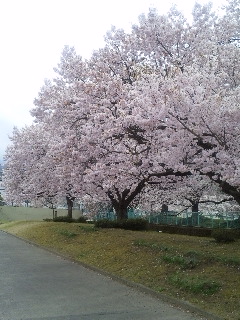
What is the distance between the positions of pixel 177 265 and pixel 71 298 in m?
3.26

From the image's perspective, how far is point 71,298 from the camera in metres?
9.22

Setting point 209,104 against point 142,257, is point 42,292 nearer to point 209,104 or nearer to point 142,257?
point 142,257

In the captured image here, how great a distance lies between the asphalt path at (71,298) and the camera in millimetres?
7816

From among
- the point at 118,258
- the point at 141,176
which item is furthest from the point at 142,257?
the point at 141,176

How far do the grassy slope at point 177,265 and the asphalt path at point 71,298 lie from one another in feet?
1.74

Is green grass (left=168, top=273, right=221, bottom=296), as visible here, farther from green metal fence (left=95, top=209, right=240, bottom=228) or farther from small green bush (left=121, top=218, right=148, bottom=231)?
green metal fence (left=95, top=209, right=240, bottom=228)

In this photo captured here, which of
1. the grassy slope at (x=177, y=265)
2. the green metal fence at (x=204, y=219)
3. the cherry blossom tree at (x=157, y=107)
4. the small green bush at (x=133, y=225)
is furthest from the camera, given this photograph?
the green metal fence at (x=204, y=219)

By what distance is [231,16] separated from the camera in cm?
1620

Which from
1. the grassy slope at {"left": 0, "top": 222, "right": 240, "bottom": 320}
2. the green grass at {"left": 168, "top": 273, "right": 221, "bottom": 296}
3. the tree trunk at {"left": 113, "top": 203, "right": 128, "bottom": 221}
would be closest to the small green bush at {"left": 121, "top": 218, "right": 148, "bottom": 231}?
the tree trunk at {"left": 113, "top": 203, "right": 128, "bottom": 221}

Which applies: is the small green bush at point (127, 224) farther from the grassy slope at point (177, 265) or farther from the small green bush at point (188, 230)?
the grassy slope at point (177, 265)

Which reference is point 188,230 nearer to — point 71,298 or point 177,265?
point 177,265

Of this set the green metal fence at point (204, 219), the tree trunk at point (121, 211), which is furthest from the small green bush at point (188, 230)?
the green metal fence at point (204, 219)

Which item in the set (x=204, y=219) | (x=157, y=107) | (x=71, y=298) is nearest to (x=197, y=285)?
(x=71, y=298)

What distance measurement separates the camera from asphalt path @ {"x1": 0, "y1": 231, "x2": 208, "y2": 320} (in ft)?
25.6
